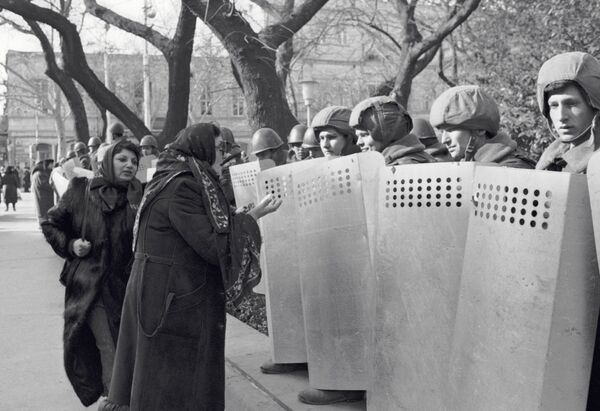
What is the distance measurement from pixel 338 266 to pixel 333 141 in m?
0.92

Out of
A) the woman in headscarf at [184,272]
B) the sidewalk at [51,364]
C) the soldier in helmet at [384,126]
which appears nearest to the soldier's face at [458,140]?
the soldier in helmet at [384,126]

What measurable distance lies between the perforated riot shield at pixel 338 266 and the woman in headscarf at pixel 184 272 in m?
0.52

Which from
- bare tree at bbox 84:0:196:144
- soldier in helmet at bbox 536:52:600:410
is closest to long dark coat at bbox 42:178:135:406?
soldier in helmet at bbox 536:52:600:410

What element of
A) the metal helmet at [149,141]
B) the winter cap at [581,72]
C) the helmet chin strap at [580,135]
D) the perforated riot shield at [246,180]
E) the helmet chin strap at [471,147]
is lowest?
the perforated riot shield at [246,180]

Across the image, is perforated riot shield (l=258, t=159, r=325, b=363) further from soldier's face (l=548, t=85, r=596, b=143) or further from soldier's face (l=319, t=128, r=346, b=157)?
soldier's face (l=548, t=85, r=596, b=143)

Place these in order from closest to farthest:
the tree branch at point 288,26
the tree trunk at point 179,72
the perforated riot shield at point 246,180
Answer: the perforated riot shield at point 246,180, the tree branch at point 288,26, the tree trunk at point 179,72

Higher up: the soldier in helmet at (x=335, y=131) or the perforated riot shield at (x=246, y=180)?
the soldier in helmet at (x=335, y=131)

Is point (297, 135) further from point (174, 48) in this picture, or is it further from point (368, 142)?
point (174, 48)

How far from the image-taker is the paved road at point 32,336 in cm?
487

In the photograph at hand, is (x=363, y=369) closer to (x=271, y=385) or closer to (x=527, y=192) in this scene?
(x=271, y=385)

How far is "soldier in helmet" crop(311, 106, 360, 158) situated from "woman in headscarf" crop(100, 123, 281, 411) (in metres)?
1.08

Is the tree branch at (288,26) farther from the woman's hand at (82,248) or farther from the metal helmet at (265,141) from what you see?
the woman's hand at (82,248)

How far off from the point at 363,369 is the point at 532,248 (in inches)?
67.4

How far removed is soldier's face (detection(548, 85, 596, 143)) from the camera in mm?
2604
